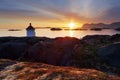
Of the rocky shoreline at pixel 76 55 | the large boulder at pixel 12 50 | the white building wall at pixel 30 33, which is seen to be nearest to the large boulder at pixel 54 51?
the rocky shoreline at pixel 76 55

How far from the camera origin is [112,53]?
25312 millimetres

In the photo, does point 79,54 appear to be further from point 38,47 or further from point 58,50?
point 38,47

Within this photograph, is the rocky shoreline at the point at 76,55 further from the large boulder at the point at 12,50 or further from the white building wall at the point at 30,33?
the white building wall at the point at 30,33

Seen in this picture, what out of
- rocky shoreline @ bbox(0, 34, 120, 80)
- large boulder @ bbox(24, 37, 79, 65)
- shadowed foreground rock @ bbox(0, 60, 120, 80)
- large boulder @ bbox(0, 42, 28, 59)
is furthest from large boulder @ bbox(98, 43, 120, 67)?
shadowed foreground rock @ bbox(0, 60, 120, 80)

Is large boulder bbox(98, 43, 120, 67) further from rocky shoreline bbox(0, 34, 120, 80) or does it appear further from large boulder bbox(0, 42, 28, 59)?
large boulder bbox(0, 42, 28, 59)

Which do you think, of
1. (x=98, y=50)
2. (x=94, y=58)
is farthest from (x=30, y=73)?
(x=98, y=50)

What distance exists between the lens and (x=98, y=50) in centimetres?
2752

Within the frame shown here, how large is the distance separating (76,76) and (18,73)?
94.9 inches

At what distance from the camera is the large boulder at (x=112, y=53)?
24625 mm

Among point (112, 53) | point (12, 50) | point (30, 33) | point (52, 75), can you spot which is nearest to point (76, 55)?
point (112, 53)

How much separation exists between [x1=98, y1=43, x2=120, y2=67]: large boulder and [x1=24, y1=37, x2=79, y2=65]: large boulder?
143 inches

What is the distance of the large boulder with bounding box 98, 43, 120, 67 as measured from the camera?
24.6 meters

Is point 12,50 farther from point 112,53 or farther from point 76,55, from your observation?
point 112,53

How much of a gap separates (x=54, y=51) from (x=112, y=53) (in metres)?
6.75
